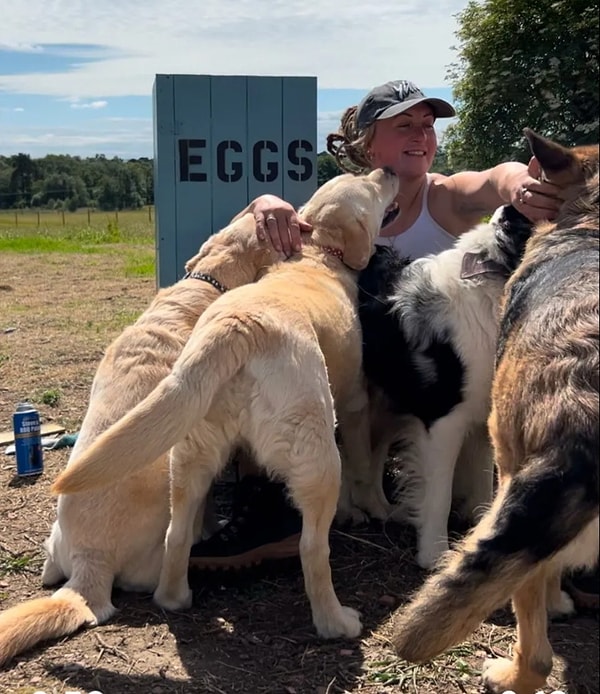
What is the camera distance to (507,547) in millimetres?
1641

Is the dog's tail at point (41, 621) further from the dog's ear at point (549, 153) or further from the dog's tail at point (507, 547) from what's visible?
the dog's ear at point (549, 153)

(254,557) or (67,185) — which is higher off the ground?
(67,185)

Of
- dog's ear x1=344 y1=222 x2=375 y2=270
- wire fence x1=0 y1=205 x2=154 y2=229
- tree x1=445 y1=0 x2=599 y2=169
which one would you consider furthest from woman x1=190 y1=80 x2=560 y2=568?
wire fence x1=0 y1=205 x2=154 y2=229

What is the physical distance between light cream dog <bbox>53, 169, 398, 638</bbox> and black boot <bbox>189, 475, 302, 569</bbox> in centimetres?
26

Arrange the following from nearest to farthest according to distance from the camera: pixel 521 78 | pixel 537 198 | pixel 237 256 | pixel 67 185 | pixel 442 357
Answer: pixel 537 198
pixel 442 357
pixel 237 256
pixel 521 78
pixel 67 185

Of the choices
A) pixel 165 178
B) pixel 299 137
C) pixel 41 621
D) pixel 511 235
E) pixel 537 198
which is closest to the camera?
pixel 41 621

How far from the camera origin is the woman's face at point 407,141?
3.96 meters

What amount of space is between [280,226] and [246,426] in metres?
1.31

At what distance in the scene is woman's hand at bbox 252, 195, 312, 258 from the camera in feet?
11.6

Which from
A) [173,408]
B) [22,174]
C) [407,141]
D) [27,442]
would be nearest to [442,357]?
[173,408]

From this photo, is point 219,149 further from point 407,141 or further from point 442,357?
point 442,357

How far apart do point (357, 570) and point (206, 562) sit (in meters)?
0.66

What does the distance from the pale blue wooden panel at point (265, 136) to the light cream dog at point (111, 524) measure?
5.38 feet

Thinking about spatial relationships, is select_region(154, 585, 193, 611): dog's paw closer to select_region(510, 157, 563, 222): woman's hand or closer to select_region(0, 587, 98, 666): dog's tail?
select_region(0, 587, 98, 666): dog's tail
